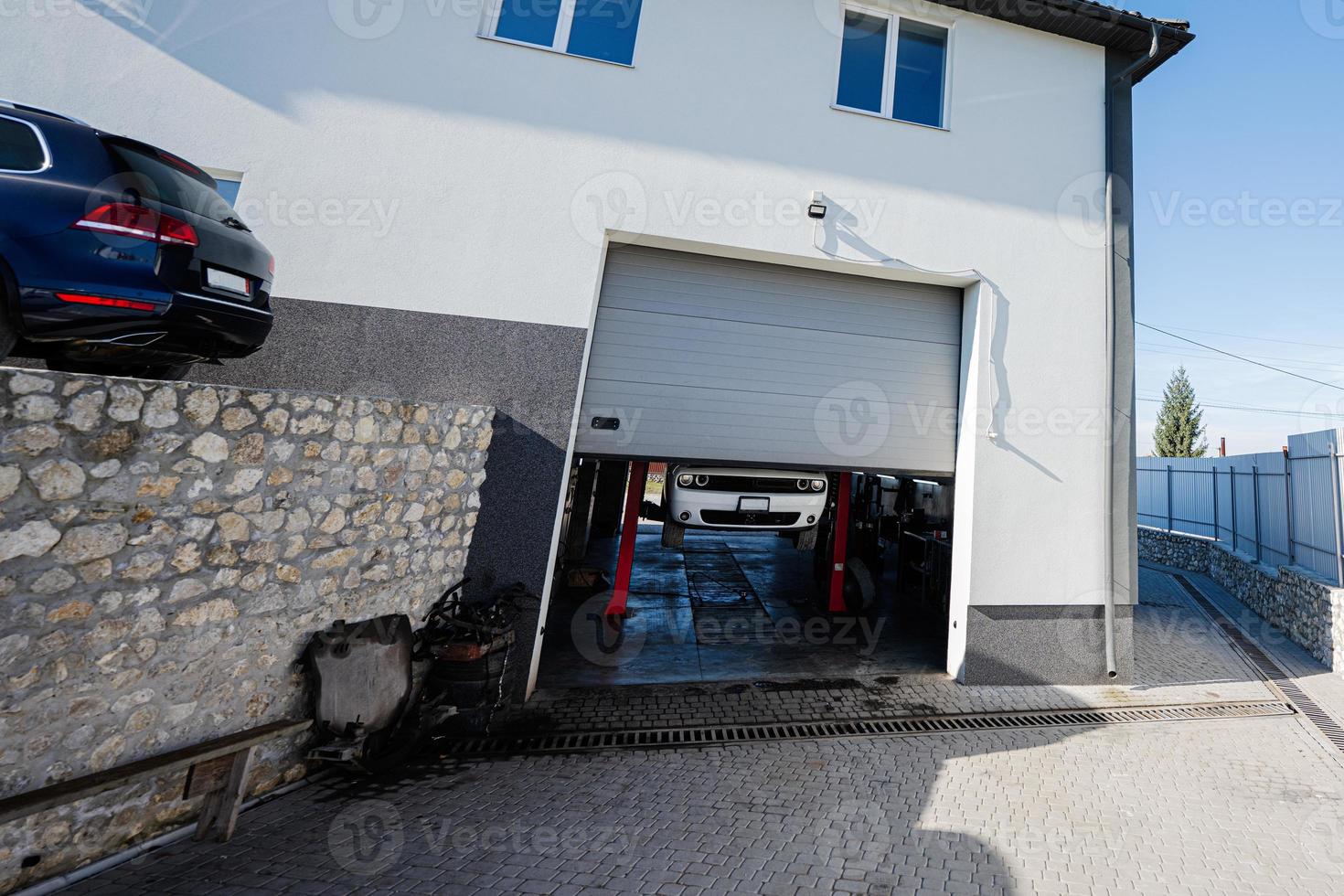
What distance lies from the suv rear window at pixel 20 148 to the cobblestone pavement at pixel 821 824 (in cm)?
322

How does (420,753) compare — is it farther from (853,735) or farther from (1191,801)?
(1191,801)

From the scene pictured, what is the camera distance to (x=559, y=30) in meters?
4.79

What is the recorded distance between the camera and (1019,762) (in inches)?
148

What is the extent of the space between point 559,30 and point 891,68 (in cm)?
331

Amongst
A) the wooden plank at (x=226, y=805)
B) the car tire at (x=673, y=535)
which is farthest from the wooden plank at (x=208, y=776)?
the car tire at (x=673, y=535)

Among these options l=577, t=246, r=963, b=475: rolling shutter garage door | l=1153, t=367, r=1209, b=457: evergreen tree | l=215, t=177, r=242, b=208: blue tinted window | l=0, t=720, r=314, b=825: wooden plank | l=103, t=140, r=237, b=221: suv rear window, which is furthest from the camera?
l=1153, t=367, r=1209, b=457: evergreen tree

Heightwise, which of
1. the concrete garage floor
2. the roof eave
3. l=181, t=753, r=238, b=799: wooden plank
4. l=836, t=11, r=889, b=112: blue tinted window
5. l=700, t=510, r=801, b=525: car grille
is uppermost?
the roof eave

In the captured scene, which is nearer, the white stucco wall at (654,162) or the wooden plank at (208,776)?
Answer: the wooden plank at (208,776)

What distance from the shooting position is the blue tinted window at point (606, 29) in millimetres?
4844

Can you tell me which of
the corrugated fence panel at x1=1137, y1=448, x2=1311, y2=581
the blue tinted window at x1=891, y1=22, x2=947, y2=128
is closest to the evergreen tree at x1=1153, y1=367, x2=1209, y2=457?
the corrugated fence panel at x1=1137, y1=448, x2=1311, y2=581

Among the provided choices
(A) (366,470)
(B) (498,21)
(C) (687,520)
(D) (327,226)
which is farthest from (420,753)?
(B) (498,21)

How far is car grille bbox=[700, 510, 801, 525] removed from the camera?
5949 mm

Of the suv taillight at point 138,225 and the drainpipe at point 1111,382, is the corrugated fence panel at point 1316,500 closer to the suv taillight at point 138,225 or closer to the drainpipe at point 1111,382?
the drainpipe at point 1111,382

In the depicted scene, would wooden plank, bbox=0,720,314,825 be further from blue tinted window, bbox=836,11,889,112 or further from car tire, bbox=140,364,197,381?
blue tinted window, bbox=836,11,889,112
